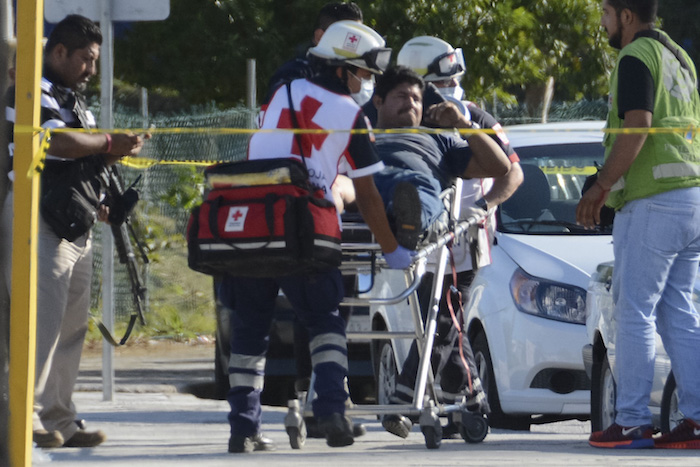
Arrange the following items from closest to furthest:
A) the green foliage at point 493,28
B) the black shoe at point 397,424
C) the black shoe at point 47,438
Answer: the black shoe at point 47,438
the black shoe at point 397,424
the green foliage at point 493,28

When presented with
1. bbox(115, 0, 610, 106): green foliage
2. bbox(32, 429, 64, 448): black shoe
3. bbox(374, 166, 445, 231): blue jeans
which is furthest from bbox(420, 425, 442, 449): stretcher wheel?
bbox(115, 0, 610, 106): green foliage

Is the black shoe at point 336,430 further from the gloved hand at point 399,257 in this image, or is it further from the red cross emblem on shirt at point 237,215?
the red cross emblem on shirt at point 237,215

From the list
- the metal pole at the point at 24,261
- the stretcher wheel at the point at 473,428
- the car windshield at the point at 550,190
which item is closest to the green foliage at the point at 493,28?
the car windshield at the point at 550,190

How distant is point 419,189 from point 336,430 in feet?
3.70

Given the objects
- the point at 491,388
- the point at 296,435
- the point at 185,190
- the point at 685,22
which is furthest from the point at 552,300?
the point at 685,22

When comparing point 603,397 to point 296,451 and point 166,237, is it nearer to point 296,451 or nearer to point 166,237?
point 296,451

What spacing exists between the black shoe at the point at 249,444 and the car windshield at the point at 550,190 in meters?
2.20

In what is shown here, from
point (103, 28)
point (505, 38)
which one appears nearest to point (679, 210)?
point (103, 28)

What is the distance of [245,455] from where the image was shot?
5.91 m

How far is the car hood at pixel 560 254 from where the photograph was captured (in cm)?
728

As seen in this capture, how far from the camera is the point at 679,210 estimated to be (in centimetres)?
606

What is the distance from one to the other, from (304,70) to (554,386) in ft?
6.44

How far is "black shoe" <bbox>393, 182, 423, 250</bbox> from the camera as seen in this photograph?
600 centimetres

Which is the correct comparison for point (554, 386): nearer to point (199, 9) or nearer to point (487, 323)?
point (487, 323)
